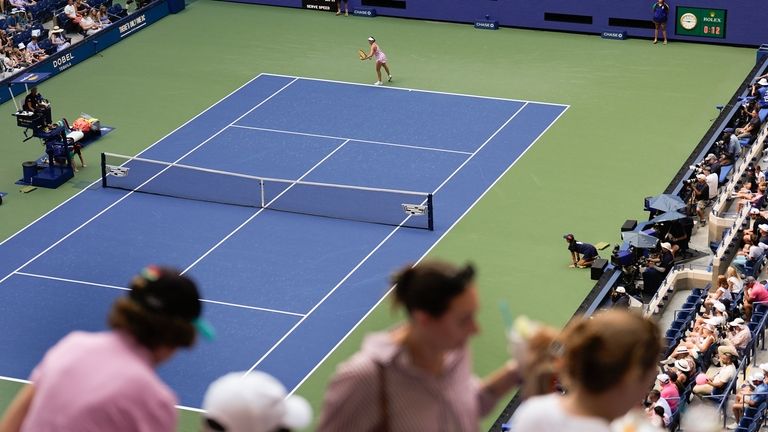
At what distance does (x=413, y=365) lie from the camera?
593 cm

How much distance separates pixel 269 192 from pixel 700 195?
8.72m

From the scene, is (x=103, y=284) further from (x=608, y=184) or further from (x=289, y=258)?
(x=608, y=184)

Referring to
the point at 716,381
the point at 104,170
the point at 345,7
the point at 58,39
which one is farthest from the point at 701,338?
the point at 58,39

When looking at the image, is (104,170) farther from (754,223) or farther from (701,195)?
(754,223)

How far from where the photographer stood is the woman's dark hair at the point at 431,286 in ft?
19.1

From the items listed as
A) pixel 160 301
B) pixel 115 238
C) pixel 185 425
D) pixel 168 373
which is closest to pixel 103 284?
pixel 115 238

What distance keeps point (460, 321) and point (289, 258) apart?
2138cm

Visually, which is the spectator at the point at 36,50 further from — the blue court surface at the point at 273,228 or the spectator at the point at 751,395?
the spectator at the point at 751,395

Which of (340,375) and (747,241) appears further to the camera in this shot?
(747,241)

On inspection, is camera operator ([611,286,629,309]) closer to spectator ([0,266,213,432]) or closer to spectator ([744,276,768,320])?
spectator ([744,276,768,320])

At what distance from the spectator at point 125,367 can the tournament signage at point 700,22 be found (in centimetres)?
3334

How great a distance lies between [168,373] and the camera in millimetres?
23203

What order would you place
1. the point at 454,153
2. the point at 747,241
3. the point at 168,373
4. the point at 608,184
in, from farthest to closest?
the point at 454,153, the point at 608,184, the point at 747,241, the point at 168,373

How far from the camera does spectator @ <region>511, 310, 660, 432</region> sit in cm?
566
